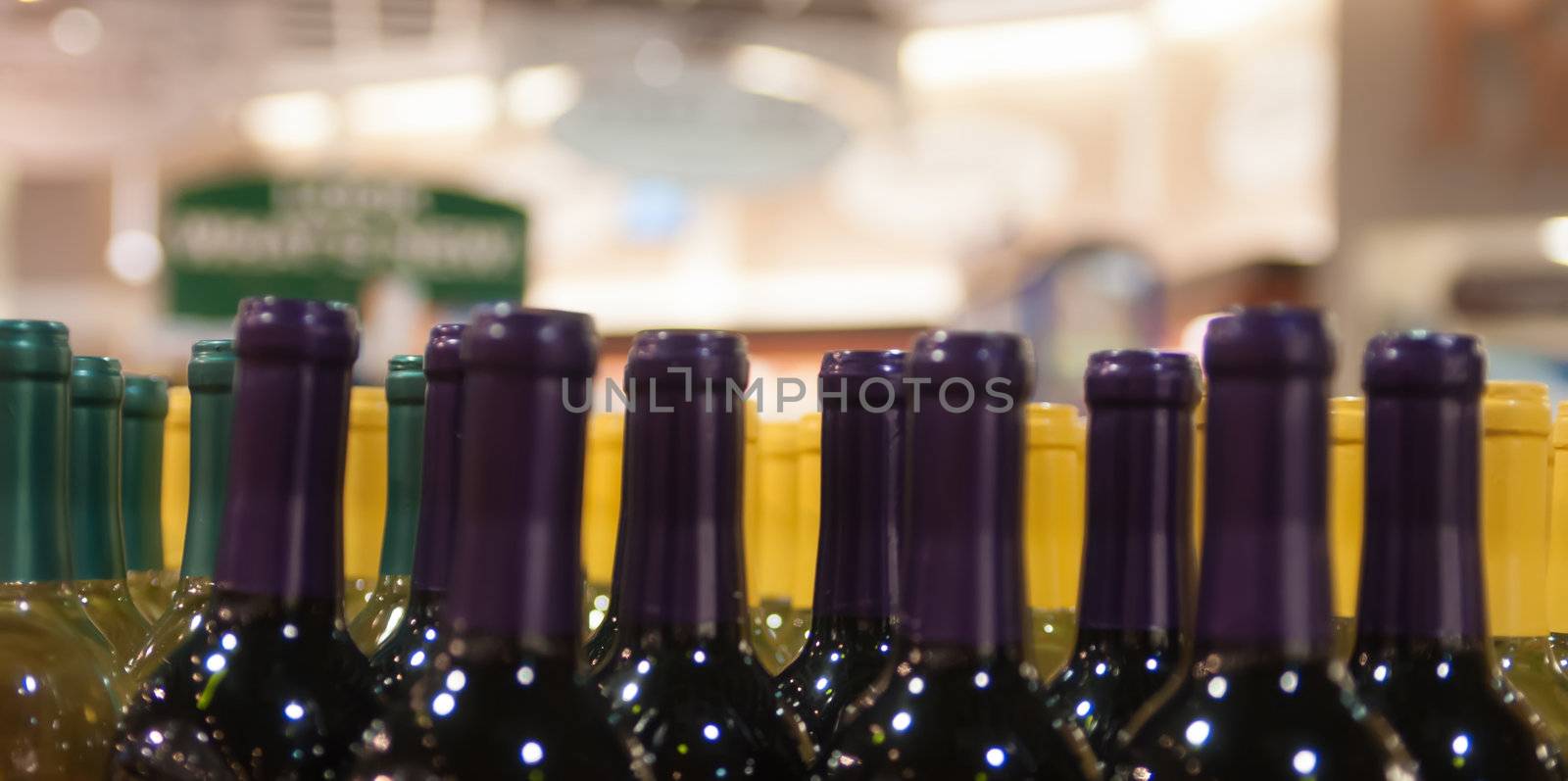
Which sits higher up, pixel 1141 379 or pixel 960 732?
pixel 1141 379

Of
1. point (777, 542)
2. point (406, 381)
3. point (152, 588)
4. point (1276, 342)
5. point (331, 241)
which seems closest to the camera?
point (1276, 342)

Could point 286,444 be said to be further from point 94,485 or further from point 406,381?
point 94,485

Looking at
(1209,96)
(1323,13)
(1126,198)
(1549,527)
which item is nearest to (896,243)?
(1126,198)

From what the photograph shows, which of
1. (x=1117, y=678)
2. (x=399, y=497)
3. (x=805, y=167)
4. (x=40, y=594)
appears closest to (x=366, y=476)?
(x=399, y=497)

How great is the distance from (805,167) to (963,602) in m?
3.92

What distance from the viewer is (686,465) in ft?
2.31

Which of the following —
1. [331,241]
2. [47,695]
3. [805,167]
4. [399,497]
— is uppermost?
[805,167]

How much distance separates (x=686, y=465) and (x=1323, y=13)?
512cm

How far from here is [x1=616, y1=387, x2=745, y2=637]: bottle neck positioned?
2.30 feet

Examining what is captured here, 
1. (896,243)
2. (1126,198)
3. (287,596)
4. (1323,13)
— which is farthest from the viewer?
(896,243)

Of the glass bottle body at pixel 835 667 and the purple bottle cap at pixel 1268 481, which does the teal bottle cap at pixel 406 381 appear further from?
the purple bottle cap at pixel 1268 481

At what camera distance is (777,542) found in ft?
3.39

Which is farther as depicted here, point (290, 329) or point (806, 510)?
point (806, 510)

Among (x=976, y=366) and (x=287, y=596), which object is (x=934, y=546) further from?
(x=287, y=596)
